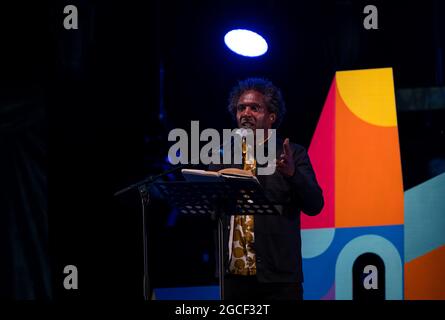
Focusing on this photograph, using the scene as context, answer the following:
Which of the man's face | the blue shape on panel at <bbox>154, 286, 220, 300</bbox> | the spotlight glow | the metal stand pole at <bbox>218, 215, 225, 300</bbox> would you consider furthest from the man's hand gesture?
the blue shape on panel at <bbox>154, 286, 220, 300</bbox>

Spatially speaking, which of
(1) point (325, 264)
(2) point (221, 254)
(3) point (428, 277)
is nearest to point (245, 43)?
(1) point (325, 264)

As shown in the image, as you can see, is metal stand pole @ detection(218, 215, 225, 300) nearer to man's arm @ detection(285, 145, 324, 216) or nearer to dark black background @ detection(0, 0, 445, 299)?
man's arm @ detection(285, 145, 324, 216)

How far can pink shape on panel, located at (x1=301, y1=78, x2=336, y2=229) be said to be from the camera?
445 cm

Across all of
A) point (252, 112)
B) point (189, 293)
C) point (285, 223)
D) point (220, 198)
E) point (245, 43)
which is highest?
point (245, 43)

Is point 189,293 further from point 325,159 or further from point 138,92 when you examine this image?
point 138,92

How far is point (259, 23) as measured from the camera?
13.5 ft

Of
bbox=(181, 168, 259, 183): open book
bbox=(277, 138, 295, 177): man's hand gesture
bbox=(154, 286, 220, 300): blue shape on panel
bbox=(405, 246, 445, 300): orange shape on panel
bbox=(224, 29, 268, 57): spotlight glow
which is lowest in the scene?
bbox=(154, 286, 220, 300): blue shape on panel

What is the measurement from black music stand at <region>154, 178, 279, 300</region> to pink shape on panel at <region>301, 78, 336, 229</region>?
1784 millimetres

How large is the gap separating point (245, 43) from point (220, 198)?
1809 millimetres

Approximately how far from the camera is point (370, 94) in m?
4.44

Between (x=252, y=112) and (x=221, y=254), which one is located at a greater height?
(x=252, y=112)

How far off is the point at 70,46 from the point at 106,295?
1890 millimetres
